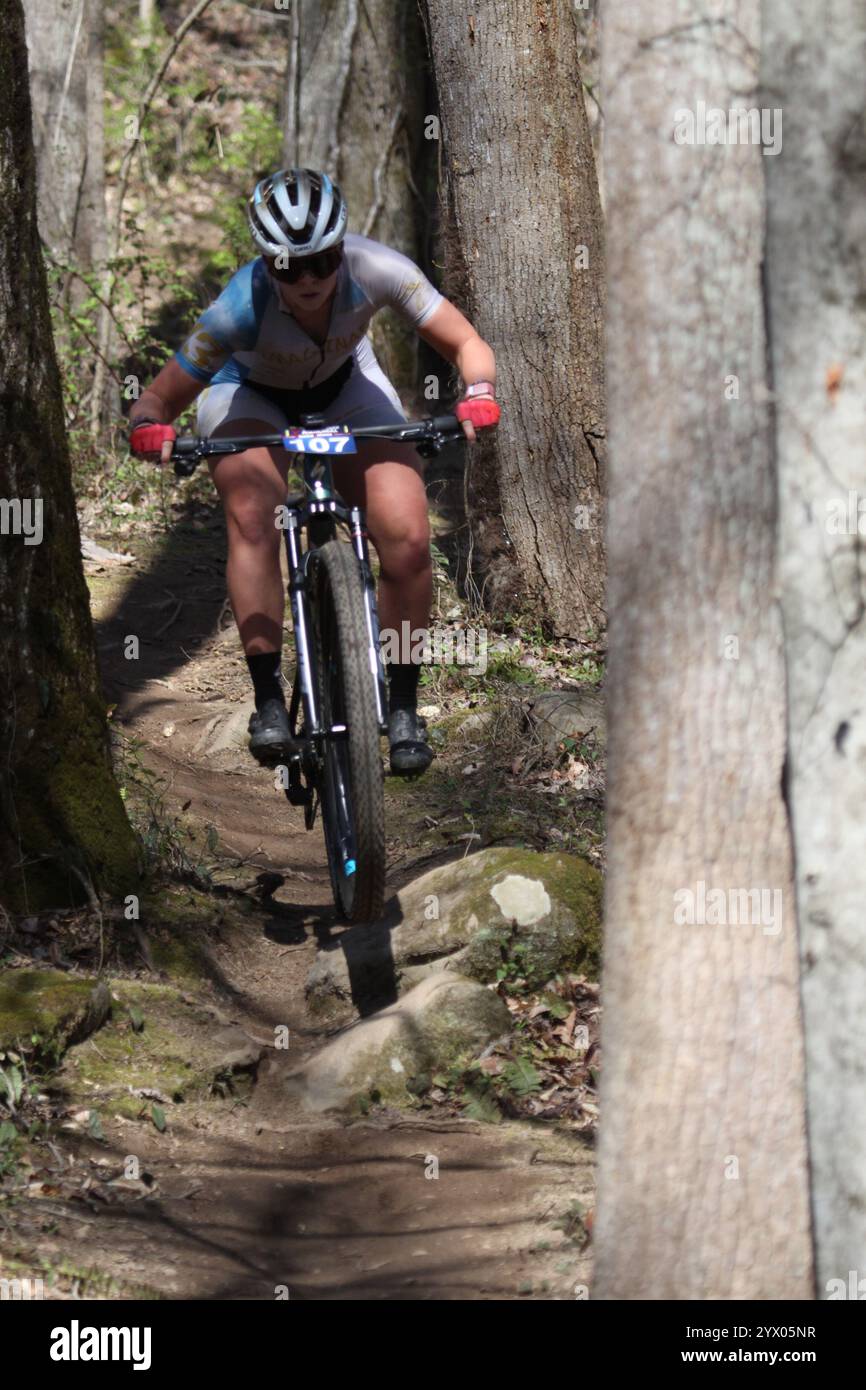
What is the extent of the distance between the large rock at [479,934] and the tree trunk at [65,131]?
7482 millimetres

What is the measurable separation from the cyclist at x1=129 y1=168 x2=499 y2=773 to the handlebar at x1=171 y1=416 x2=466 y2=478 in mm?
52

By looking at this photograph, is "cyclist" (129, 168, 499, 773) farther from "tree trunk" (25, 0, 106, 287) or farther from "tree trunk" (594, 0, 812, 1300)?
"tree trunk" (25, 0, 106, 287)

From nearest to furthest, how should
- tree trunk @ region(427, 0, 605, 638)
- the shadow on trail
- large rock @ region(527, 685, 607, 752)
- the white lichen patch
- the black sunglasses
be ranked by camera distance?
the black sunglasses < the white lichen patch < large rock @ region(527, 685, 607, 752) < tree trunk @ region(427, 0, 605, 638) < the shadow on trail

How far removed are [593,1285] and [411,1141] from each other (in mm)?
1533

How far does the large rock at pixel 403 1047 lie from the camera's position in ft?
16.0

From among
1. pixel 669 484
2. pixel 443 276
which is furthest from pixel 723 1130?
pixel 443 276

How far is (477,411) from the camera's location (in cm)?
504

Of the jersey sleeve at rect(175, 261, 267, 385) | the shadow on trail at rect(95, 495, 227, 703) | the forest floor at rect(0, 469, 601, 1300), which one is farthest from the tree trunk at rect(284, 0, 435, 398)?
the jersey sleeve at rect(175, 261, 267, 385)

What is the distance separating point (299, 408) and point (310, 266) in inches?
26.3

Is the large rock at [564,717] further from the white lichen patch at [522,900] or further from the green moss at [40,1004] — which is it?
the green moss at [40,1004]

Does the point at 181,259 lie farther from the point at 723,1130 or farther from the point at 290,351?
the point at 723,1130

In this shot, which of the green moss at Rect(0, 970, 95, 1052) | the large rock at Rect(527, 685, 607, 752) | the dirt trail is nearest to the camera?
the dirt trail

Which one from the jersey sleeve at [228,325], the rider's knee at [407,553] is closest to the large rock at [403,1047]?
the rider's knee at [407,553]

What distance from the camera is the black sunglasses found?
16.2ft
